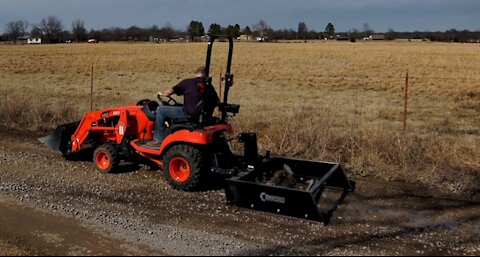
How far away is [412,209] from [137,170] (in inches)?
163

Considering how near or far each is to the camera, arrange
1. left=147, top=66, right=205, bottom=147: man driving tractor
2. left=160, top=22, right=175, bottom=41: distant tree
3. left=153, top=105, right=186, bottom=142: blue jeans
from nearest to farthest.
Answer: left=147, top=66, right=205, bottom=147: man driving tractor
left=153, top=105, right=186, bottom=142: blue jeans
left=160, top=22, right=175, bottom=41: distant tree

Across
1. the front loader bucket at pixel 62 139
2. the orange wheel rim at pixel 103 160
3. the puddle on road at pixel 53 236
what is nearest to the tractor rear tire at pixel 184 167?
the orange wheel rim at pixel 103 160

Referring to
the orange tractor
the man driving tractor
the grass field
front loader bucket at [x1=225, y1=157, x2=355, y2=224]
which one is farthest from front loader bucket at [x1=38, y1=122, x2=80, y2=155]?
front loader bucket at [x1=225, y1=157, x2=355, y2=224]

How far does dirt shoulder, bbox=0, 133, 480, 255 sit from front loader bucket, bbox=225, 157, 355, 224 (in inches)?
4.9

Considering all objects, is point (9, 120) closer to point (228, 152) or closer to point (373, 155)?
point (228, 152)

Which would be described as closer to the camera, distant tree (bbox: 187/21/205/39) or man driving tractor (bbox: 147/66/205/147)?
man driving tractor (bbox: 147/66/205/147)

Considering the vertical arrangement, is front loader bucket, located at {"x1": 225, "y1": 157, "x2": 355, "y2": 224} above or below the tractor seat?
below

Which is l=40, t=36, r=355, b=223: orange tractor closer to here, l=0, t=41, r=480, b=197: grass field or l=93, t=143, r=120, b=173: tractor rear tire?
l=93, t=143, r=120, b=173: tractor rear tire

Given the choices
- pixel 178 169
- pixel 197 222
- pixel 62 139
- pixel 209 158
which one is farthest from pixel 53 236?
pixel 62 139

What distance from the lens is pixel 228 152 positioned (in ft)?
24.1

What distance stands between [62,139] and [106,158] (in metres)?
1.07

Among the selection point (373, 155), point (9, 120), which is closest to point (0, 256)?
point (373, 155)

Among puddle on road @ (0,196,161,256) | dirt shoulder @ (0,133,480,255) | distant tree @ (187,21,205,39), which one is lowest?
puddle on road @ (0,196,161,256)

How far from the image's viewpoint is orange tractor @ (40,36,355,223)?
6211 millimetres
